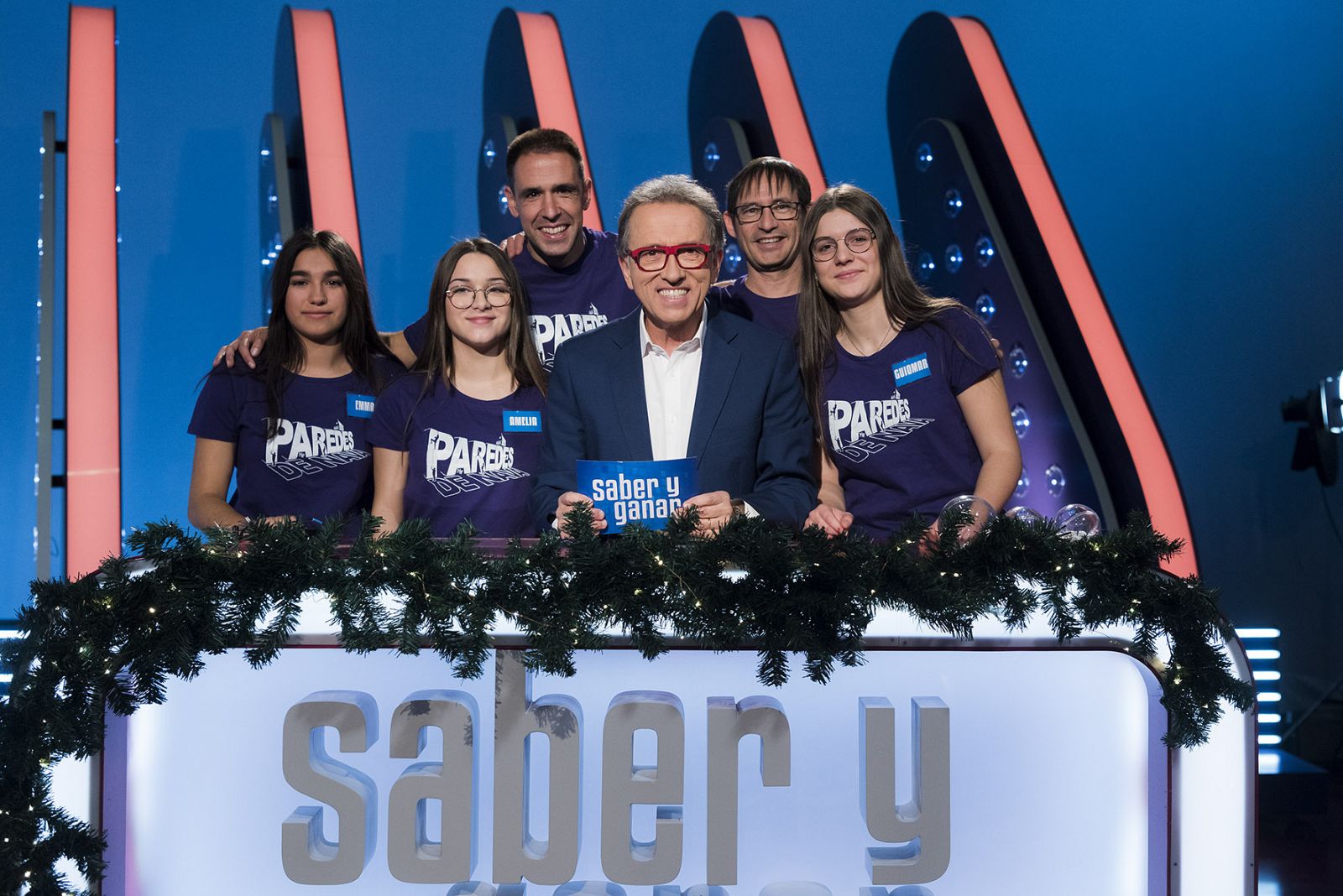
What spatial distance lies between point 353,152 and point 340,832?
4.87 meters

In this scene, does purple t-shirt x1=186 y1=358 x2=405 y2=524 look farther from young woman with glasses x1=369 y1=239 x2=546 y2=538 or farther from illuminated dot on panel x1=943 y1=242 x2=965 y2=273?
illuminated dot on panel x1=943 y1=242 x2=965 y2=273

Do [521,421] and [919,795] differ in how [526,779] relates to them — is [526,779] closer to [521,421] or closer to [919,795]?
[919,795]

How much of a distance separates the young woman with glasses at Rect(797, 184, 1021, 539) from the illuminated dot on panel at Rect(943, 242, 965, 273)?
1.86 m

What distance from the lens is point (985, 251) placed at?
14.7ft

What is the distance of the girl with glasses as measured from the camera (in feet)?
10.4

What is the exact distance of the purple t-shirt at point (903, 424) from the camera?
9.16 ft

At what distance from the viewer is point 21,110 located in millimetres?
5715

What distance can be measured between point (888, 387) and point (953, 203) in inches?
84.3

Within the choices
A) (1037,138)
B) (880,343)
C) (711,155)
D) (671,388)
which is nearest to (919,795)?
(671,388)

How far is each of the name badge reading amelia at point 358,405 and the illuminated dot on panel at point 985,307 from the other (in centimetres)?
241

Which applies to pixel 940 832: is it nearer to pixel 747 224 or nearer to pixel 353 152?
pixel 747 224

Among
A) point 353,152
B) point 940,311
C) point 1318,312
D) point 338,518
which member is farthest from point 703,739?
point 1318,312

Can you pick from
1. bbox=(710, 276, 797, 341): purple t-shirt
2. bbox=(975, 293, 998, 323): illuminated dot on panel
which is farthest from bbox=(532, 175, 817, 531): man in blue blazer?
bbox=(975, 293, 998, 323): illuminated dot on panel

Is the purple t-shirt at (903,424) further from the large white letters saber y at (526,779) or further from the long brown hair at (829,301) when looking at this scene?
the large white letters saber y at (526,779)
